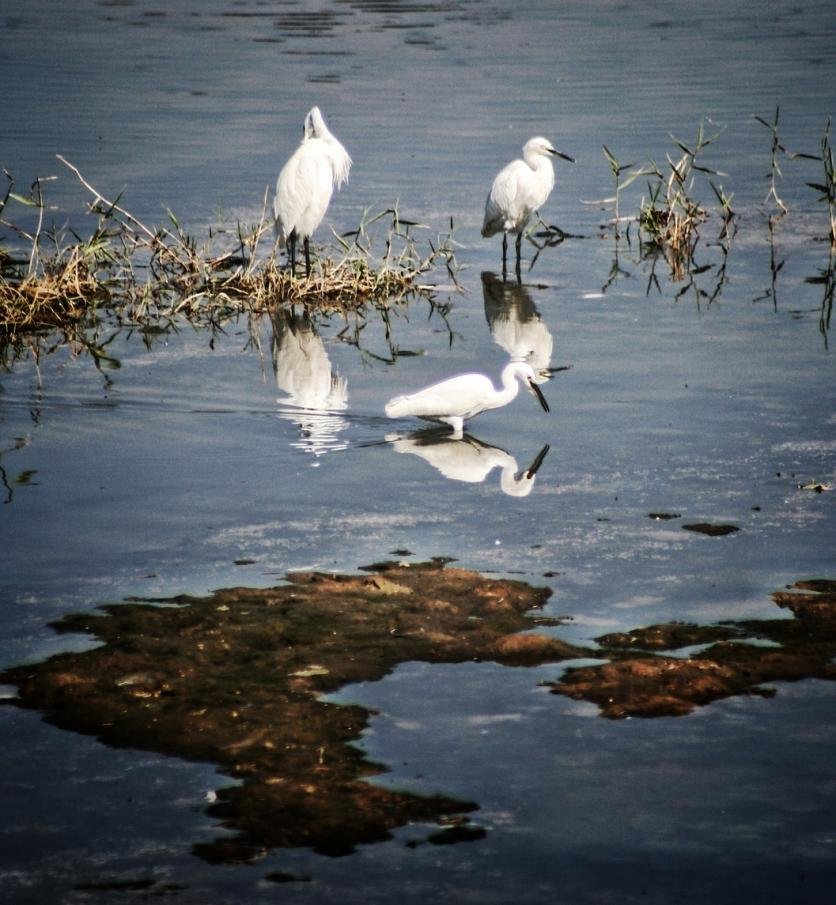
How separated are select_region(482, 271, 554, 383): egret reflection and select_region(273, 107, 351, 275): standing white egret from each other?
1.71 metres

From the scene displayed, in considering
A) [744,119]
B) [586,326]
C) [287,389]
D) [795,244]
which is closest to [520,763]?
[287,389]

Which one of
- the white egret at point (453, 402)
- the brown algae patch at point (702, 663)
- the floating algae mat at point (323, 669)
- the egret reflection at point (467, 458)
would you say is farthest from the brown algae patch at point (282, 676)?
the white egret at point (453, 402)

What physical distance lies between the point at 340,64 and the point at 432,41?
16.5 feet

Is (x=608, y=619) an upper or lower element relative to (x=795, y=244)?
lower

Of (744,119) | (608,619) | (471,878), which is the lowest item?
(471,878)

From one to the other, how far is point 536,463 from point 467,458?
433mm

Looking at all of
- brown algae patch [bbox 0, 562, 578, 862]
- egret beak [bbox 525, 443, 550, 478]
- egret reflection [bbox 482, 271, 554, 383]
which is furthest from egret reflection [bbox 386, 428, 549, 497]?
egret reflection [bbox 482, 271, 554, 383]

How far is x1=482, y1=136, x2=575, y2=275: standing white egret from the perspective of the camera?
48.6 feet

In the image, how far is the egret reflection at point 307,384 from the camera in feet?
31.2

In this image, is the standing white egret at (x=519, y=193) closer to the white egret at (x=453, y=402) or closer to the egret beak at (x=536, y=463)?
the white egret at (x=453, y=402)

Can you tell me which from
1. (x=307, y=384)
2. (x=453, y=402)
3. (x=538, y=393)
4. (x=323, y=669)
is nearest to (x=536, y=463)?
(x=453, y=402)

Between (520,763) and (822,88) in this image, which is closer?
(520,763)

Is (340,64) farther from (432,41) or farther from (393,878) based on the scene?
(393,878)

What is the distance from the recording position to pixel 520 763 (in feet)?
18.2
